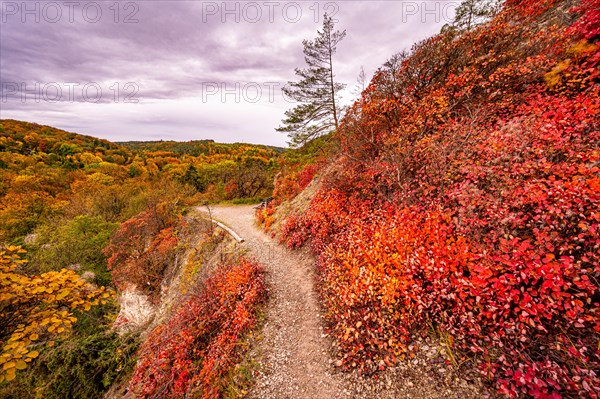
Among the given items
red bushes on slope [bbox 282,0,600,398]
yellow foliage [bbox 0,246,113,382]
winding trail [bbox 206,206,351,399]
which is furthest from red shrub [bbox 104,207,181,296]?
red bushes on slope [bbox 282,0,600,398]

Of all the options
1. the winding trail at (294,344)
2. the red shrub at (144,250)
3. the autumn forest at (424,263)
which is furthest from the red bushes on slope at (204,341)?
the red shrub at (144,250)

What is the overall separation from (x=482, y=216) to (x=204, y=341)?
9.33 meters

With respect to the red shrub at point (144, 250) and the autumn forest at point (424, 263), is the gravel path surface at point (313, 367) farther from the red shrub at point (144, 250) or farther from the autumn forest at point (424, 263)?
the red shrub at point (144, 250)

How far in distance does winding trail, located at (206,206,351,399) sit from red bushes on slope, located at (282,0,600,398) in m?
0.57

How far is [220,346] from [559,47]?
1450 cm

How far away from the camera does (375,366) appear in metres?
4.68

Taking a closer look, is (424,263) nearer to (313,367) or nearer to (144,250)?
(313,367)

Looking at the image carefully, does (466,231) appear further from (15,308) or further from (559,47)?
(15,308)

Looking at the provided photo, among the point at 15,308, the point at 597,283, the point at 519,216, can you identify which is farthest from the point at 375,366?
the point at 15,308

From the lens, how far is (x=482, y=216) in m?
5.55

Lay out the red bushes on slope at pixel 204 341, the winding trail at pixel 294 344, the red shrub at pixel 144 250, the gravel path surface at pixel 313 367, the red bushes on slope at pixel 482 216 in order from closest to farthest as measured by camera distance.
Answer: the red bushes on slope at pixel 482 216
the gravel path surface at pixel 313 367
the winding trail at pixel 294 344
the red bushes on slope at pixel 204 341
the red shrub at pixel 144 250

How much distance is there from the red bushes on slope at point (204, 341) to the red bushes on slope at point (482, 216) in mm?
2880

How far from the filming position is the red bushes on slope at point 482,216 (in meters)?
3.79

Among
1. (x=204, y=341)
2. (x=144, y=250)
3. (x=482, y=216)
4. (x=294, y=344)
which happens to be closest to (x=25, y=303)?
(x=204, y=341)
